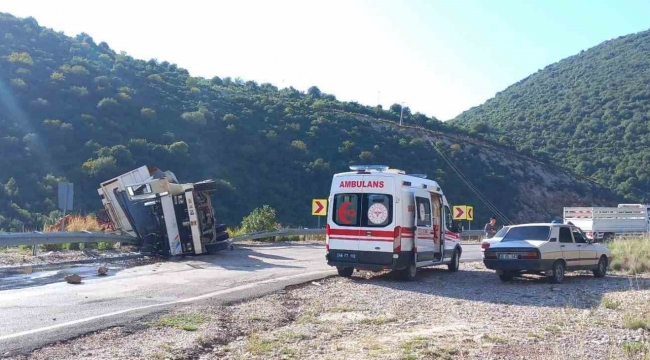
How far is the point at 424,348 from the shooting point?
25.1ft

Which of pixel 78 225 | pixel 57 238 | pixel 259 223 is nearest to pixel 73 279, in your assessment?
pixel 57 238

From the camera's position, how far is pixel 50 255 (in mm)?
17359

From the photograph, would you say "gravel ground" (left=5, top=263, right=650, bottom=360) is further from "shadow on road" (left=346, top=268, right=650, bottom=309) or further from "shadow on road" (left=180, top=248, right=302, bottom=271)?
"shadow on road" (left=180, top=248, right=302, bottom=271)

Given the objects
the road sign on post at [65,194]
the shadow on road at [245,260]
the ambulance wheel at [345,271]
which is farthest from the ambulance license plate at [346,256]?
the road sign on post at [65,194]

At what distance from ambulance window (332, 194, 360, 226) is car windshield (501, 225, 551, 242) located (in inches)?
153

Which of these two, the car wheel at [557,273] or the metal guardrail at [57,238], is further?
the metal guardrail at [57,238]

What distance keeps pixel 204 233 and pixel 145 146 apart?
22.4 meters

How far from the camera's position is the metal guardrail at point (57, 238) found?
16016mm

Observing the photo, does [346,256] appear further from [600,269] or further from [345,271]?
[600,269]

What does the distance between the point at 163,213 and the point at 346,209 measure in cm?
600

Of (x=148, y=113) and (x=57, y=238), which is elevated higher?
(x=148, y=113)

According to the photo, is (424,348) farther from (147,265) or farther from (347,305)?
(147,265)

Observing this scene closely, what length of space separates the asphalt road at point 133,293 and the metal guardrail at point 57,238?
84.0 inches

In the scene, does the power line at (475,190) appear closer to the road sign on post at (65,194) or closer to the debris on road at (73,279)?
the road sign on post at (65,194)
